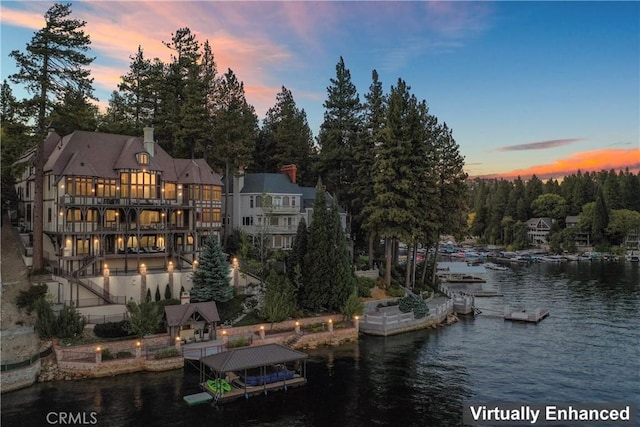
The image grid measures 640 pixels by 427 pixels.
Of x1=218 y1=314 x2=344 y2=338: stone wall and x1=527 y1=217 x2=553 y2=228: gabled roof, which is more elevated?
x1=527 y1=217 x2=553 y2=228: gabled roof

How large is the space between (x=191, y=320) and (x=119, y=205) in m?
15.5

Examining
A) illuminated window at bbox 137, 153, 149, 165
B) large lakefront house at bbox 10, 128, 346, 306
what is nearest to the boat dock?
large lakefront house at bbox 10, 128, 346, 306

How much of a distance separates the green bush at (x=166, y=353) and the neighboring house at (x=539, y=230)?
14138 centimetres

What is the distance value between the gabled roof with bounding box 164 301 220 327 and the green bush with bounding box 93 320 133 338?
321 cm

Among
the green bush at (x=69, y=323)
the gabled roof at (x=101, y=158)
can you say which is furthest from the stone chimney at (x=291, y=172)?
the green bush at (x=69, y=323)

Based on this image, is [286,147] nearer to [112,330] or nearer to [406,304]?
[406,304]

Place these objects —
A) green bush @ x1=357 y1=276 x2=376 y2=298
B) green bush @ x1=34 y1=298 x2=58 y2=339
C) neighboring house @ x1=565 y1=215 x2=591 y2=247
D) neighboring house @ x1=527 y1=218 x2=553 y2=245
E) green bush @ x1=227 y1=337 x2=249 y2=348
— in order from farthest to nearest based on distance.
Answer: neighboring house @ x1=527 y1=218 x2=553 y2=245
neighboring house @ x1=565 y1=215 x2=591 y2=247
green bush @ x1=357 y1=276 x2=376 y2=298
green bush @ x1=227 y1=337 x2=249 y2=348
green bush @ x1=34 y1=298 x2=58 y2=339

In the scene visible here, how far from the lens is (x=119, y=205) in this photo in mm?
47031

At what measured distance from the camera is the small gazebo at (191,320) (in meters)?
38.2

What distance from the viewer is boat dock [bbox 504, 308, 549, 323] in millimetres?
52975

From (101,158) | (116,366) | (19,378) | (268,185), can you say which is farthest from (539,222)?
(19,378)

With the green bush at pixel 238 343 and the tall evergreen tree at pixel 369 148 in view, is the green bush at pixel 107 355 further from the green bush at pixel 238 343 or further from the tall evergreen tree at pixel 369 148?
the tall evergreen tree at pixel 369 148

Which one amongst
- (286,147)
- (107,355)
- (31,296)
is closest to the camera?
(107,355)

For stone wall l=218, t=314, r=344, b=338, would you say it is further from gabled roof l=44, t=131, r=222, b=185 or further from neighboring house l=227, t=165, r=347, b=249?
gabled roof l=44, t=131, r=222, b=185
